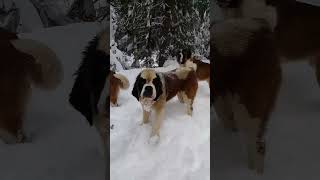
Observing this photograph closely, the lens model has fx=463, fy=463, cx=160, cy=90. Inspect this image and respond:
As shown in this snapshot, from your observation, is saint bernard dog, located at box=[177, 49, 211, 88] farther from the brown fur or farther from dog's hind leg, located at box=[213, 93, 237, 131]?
dog's hind leg, located at box=[213, 93, 237, 131]

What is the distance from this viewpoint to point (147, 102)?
242 cm

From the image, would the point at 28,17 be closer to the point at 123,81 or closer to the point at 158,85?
the point at 123,81

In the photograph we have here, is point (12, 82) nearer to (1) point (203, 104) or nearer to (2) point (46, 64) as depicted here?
(2) point (46, 64)

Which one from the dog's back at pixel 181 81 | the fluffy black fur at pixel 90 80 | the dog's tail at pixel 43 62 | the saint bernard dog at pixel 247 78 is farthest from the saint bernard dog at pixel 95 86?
the saint bernard dog at pixel 247 78

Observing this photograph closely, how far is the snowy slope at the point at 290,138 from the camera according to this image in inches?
89.6

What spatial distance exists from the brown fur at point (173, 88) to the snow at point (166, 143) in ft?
0.09

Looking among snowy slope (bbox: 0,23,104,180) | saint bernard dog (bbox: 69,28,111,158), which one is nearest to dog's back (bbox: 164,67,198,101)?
saint bernard dog (bbox: 69,28,111,158)

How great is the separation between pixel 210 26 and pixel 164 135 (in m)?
0.61

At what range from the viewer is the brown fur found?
93.4 inches

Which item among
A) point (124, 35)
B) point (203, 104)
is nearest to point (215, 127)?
point (203, 104)

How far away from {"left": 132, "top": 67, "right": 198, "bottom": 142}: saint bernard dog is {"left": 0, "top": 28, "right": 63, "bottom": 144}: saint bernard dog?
0.46 metres

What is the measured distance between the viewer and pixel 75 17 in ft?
8.09

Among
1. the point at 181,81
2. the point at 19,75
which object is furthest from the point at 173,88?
the point at 19,75

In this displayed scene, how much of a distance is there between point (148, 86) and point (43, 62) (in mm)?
591
